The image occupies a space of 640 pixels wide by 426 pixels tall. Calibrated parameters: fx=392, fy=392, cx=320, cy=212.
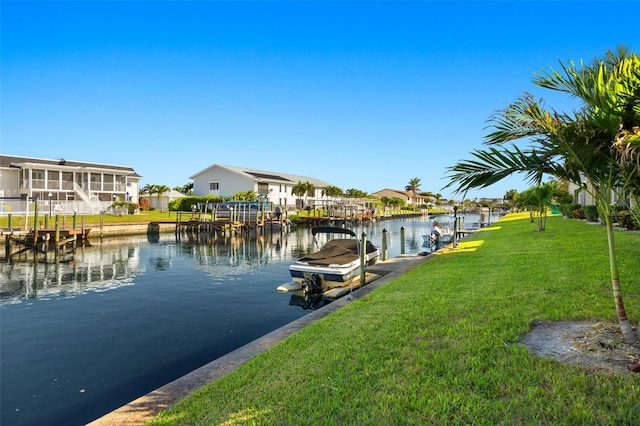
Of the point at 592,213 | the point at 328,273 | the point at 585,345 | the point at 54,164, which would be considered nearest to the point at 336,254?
the point at 328,273

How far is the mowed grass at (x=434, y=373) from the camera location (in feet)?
13.1

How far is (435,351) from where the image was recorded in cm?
554

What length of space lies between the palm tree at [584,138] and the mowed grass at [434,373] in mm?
1603

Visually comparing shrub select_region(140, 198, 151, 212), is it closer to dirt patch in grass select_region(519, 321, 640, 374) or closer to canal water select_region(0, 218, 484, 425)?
canal water select_region(0, 218, 484, 425)

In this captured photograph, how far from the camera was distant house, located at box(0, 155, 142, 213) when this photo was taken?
158 ft

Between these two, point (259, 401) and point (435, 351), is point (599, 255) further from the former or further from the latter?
point (259, 401)

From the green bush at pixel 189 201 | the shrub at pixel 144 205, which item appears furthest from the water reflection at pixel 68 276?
the shrub at pixel 144 205

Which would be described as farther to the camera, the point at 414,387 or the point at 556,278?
the point at 556,278

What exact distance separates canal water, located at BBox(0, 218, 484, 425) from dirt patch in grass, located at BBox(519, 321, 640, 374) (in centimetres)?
705

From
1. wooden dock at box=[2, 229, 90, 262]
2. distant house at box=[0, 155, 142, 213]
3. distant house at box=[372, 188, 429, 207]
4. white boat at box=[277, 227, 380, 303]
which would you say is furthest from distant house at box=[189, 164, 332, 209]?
distant house at box=[372, 188, 429, 207]

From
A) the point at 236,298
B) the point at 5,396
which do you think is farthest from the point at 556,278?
the point at 5,396

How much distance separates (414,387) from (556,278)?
6.74 metres

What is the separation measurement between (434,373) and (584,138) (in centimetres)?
367

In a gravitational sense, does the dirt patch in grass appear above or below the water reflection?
above
